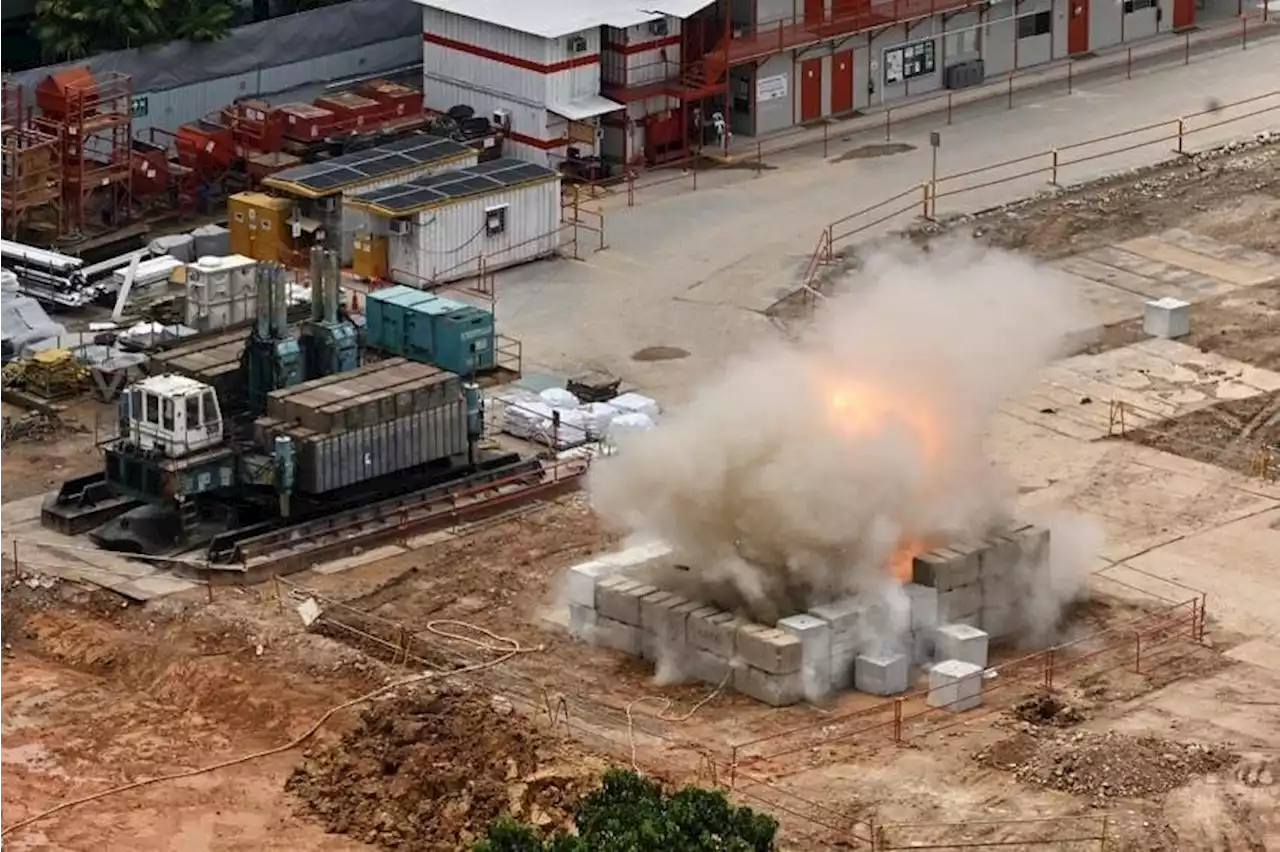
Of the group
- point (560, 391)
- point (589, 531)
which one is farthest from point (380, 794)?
point (560, 391)

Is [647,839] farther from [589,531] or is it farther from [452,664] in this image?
[589,531]

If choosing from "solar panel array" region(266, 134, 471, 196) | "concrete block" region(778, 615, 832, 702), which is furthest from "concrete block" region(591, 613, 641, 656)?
"solar panel array" region(266, 134, 471, 196)

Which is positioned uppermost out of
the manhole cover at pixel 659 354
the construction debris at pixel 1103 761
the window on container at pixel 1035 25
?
the window on container at pixel 1035 25

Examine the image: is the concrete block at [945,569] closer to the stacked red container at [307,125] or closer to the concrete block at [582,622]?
the concrete block at [582,622]

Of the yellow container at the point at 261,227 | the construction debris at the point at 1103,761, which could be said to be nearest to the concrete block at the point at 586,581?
the construction debris at the point at 1103,761

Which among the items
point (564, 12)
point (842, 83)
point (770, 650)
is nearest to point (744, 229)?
point (564, 12)

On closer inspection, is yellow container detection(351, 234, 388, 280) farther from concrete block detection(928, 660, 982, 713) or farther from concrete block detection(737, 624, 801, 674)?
concrete block detection(928, 660, 982, 713)
